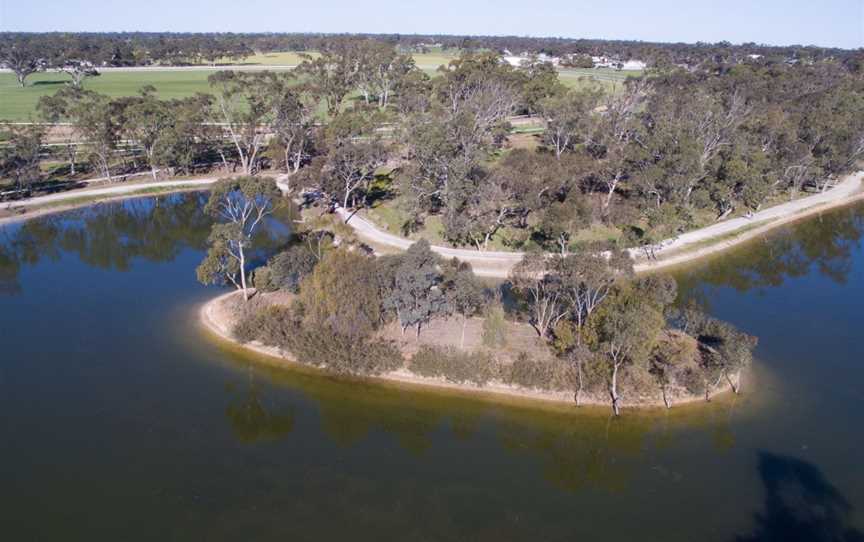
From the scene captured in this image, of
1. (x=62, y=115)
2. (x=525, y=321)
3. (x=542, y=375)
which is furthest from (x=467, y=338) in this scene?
(x=62, y=115)

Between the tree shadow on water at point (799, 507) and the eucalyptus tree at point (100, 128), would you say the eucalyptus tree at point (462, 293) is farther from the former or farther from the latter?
the eucalyptus tree at point (100, 128)

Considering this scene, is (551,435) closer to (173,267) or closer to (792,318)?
(792,318)

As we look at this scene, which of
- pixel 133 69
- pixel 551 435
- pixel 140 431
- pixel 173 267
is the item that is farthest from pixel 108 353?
pixel 133 69

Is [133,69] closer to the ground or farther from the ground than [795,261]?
farther from the ground

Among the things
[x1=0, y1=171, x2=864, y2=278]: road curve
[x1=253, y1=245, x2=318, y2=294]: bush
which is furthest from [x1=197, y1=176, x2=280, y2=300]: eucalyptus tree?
[x1=0, y1=171, x2=864, y2=278]: road curve

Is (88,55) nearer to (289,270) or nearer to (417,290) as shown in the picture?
(289,270)

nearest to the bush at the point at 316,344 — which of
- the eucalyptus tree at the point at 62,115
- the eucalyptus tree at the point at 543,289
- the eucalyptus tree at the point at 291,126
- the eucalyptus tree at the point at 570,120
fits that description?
the eucalyptus tree at the point at 543,289
